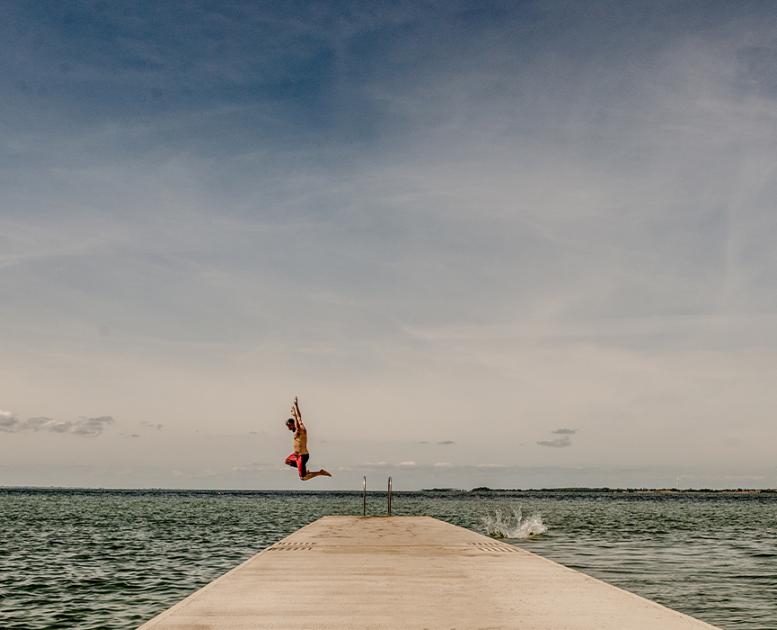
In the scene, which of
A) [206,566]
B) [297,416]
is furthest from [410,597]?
[206,566]

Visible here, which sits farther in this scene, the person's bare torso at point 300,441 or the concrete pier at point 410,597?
the person's bare torso at point 300,441

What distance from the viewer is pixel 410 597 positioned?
43.0ft

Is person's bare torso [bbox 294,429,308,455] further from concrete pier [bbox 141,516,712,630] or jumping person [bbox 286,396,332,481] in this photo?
concrete pier [bbox 141,516,712,630]

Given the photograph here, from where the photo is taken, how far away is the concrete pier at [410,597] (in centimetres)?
1081

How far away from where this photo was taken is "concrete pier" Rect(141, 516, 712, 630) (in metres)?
10.8

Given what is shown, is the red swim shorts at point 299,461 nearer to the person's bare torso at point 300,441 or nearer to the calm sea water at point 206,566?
the person's bare torso at point 300,441

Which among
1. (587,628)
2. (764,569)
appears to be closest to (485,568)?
(587,628)

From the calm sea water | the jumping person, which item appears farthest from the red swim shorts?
the calm sea water

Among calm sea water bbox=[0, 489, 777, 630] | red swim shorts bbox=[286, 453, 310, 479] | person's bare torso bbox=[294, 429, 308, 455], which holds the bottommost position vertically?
calm sea water bbox=[0, 489, 777, 630]

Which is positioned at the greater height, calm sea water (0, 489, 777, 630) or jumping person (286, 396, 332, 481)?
jumping person (286, 396, 332, 481)

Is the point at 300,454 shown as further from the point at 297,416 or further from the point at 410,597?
the point at 410,597

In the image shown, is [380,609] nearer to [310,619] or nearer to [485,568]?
[310,619]

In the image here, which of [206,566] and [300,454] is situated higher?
[300,454]

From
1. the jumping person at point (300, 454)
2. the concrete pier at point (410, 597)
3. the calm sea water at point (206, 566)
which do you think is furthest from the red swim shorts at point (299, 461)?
→ the calm sea water at point (206, 566)
